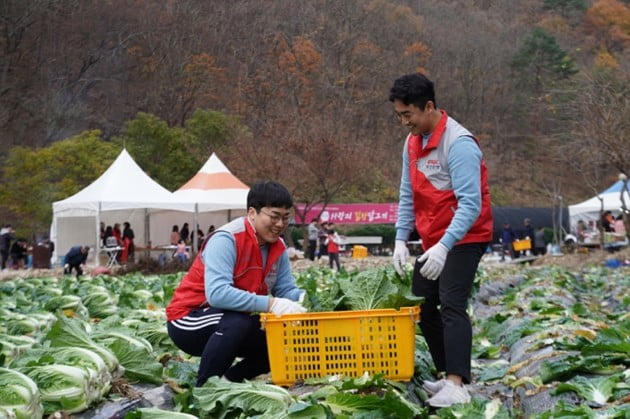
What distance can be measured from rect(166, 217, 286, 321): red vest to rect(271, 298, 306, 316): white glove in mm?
275

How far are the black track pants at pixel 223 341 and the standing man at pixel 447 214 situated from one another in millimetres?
884

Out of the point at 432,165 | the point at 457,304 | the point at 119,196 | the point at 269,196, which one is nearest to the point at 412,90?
the point at 432,165

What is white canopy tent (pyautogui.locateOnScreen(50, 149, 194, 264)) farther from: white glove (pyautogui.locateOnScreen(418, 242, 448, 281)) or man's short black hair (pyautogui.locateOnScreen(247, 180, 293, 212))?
white glove (pyautogui.locateOnScreen(418, 242, 448, 281))

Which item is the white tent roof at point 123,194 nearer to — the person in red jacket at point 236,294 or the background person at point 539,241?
the background person at point 539,241

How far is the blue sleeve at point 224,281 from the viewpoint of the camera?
14.6 feet

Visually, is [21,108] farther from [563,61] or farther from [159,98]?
[563,61]

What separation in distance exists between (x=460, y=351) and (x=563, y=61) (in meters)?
64.7

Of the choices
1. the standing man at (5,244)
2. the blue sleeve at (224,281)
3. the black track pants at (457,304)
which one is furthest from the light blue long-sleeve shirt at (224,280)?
the standing man at (5,244)

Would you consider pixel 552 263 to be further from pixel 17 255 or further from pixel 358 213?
pixel 358 213

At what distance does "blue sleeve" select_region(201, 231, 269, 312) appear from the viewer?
4445 millimetres

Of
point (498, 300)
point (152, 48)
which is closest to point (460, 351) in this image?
point (498, 300)

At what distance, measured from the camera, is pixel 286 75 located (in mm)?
65188

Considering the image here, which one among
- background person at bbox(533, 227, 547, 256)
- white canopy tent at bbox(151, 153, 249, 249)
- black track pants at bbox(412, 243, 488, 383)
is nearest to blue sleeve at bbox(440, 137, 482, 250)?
black track pants at bbox(412, 243, 488, 383)

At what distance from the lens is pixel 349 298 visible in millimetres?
4703
